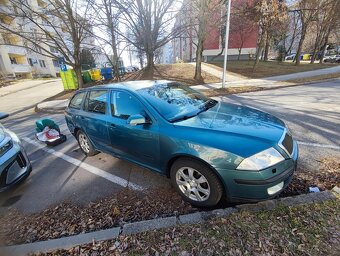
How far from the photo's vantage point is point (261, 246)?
1932mm

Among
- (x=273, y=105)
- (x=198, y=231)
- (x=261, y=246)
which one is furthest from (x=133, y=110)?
(x=273, y=105)

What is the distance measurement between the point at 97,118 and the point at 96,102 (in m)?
0.37

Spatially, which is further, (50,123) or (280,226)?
(50,123)

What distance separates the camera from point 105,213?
272 cm

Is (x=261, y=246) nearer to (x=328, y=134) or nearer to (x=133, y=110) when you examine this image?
(x=133, y=110)

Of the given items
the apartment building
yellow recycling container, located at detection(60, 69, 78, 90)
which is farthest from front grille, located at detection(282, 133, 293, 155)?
the apartment building

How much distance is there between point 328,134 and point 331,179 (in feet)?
6.80

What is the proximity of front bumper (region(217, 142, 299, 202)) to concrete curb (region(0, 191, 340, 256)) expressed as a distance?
0.56 feet

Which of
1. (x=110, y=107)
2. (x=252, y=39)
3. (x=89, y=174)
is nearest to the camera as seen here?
(x=110, y=107)

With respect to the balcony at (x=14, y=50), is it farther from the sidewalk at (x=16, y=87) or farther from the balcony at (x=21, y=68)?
the sidewalk at (x=16, y=87)

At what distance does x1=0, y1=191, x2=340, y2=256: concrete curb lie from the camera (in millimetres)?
2182

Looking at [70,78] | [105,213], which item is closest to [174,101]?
[105,213]

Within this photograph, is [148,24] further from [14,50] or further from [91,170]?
[14,50]

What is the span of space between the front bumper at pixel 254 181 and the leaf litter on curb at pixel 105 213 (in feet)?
2.01
